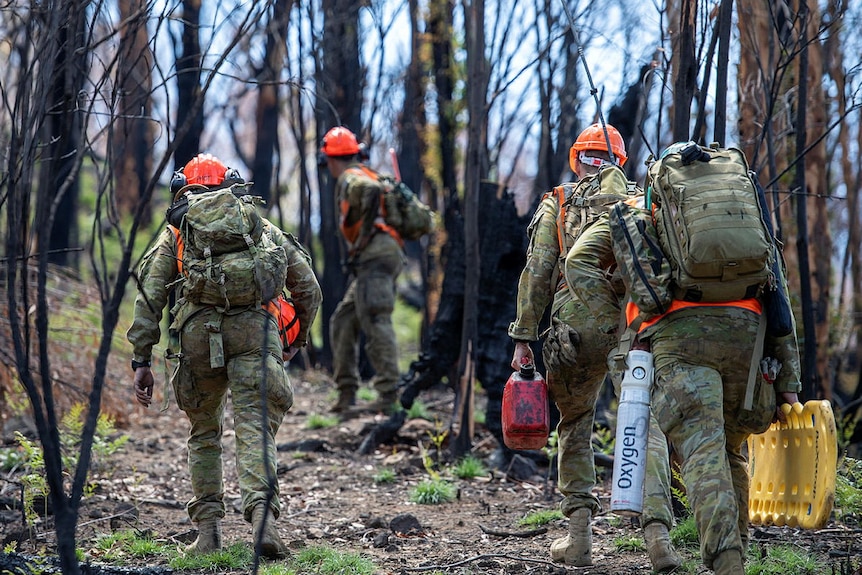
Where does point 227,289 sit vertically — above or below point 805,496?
above

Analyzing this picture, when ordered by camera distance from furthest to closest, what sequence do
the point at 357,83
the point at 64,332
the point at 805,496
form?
the point at 357,83
the point at 64,332
the point at 805,496

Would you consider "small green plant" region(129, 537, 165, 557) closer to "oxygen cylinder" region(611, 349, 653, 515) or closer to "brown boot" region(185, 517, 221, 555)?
"brown boot" region(185, 517, 221, 555)

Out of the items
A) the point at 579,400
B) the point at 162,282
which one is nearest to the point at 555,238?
the point at 579,400

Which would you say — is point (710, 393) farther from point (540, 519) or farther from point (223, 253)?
point (223, 253)

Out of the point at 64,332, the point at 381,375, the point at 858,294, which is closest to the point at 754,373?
the point at 381,375

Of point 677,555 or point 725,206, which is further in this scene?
point 677,555

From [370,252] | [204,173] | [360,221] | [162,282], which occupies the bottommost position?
[162,282]

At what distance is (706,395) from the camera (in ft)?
11.6

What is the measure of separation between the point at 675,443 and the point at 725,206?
101cm

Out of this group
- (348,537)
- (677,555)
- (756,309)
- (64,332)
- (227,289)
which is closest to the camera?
(756,309)

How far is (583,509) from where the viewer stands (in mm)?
4605

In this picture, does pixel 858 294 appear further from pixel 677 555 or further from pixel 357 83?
pixel 677 555

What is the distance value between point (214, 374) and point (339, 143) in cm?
442

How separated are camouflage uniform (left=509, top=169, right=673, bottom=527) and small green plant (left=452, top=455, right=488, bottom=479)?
231 cm
